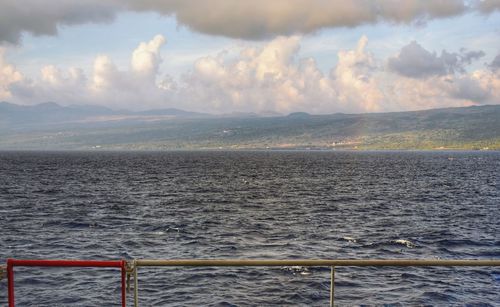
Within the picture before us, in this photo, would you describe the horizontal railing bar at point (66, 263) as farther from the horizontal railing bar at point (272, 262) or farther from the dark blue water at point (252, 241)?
the dark blue water at point (252, 241)

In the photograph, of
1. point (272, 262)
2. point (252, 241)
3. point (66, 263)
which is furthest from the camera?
point (252, 241)

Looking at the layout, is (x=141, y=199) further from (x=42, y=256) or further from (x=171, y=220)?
(x=42, y=256)

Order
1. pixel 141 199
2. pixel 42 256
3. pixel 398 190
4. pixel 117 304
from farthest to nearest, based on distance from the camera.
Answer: pixel 398 190
pixel 141 199
pixel 42 256
pixel 117 304

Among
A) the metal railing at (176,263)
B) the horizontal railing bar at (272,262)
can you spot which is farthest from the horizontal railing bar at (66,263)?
the horizontal railing bar at (272,262)

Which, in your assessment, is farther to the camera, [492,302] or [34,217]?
[34,217]

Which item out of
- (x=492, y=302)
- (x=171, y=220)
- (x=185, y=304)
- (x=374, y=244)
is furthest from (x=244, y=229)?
(x=492, y=302)

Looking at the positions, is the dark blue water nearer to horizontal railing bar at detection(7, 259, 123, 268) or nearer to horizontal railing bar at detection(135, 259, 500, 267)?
horizontal railing bar at detection(135, 259, 500, 267)

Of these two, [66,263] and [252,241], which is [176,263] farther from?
[252,241]

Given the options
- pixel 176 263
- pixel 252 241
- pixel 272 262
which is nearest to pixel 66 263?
pixel 176 263

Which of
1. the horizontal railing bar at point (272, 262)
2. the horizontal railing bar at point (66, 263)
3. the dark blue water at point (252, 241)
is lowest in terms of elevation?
the dark blue water at point (252, 241)

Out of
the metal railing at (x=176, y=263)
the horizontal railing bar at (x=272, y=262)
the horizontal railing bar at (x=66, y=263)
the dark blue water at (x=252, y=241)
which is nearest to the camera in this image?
the horizontal railing bar at (x=66, y=263)

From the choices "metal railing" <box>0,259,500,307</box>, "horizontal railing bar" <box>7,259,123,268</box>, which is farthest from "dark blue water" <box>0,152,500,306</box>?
"horizontal railing bar" <box>7,259,123,268</box>

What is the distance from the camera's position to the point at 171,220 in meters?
48.2

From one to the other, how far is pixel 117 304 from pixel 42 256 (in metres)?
12.3
